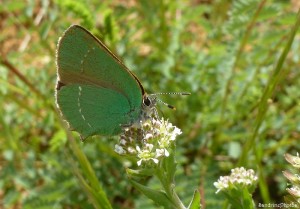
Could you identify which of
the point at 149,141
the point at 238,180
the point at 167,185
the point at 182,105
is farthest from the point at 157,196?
the point at 182,105

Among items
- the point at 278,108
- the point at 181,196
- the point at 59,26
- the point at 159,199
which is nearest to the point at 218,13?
the point at 278,108

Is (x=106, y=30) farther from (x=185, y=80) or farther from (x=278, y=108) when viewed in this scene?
(x=278, y=108)

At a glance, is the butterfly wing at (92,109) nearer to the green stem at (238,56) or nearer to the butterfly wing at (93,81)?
the butterfly wing at (93,81)

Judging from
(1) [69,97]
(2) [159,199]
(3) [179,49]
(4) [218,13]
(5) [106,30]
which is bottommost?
(2) [159,199]

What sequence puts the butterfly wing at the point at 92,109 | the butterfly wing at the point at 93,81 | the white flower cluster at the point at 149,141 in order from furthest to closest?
the butterfly wing at the point at 92,109, the butterfly wing at the point at 93,81, the white flower cluster at the point at 149,141

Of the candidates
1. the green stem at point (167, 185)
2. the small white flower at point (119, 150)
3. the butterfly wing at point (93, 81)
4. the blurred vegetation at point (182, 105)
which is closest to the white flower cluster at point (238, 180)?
the green stem at point (167, 185)

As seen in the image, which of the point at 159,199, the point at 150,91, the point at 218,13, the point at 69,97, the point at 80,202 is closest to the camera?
the point at 159,199

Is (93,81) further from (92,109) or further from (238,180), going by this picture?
(238,180)
